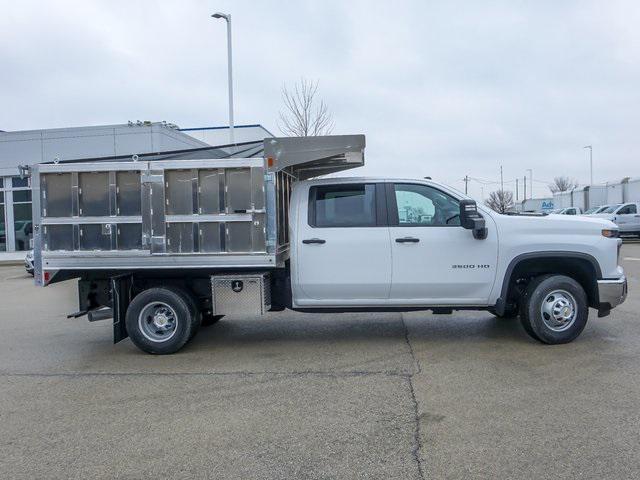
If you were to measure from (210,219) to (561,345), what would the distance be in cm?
426

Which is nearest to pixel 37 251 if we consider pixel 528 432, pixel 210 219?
pixel 210 219

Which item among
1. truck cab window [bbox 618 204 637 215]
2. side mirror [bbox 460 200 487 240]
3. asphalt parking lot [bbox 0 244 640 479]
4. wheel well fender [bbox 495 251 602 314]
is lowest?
asphalt parking lot [bbox 0 244 640 479]

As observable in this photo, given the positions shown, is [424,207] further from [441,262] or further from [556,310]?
[556,310]

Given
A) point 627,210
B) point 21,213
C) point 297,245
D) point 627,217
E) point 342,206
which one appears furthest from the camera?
point 627,210

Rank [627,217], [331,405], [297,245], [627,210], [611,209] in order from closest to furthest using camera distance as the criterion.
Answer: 1. [331,405]
2. [297,245]
3. [627,217]
4. [627,210]
5. [611,209]

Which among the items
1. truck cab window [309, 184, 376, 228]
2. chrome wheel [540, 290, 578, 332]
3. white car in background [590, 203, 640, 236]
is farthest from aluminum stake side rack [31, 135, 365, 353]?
white car in background [590, 203, 640, 236]

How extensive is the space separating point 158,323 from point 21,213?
24.3 m

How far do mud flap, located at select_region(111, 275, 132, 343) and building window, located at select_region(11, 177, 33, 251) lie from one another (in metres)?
22.8

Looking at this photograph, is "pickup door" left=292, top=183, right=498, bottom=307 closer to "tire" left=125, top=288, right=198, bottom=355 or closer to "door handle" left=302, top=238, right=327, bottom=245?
"door handle" left=302, top=238, right=327, bottom=245

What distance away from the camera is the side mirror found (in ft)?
21.1

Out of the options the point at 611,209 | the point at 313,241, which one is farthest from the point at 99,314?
the point at 611,209

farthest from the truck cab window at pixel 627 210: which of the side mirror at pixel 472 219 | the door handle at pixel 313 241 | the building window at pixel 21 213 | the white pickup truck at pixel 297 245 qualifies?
the building window at pixel 21 213

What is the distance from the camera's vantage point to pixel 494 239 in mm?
6742

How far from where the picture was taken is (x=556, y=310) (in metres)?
6.73
